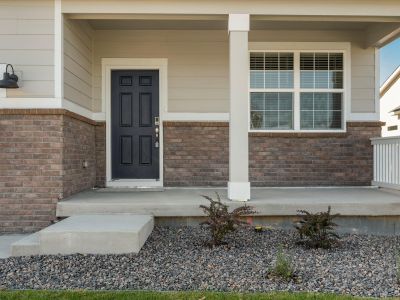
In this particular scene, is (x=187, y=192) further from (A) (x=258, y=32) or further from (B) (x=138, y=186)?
A: (A) (x=258, y=32)

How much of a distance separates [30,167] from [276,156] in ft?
13.9

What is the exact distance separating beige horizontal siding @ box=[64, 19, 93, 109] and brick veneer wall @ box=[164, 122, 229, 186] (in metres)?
1.60

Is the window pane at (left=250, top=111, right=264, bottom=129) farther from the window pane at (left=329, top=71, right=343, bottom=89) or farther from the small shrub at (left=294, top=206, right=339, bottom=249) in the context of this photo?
the small shrub at (left=294, top=206, right=339, bottom=249)

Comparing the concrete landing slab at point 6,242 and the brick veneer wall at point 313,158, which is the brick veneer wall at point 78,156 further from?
the brick veneer wall at point 313,158

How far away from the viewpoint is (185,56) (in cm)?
736

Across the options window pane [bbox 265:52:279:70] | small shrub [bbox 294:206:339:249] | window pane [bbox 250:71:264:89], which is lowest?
small shrub [bbox 294:206:339:249]

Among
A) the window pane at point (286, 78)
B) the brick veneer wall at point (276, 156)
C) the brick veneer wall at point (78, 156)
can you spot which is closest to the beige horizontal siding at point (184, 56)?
the brick veneer wall at point (276, 156)

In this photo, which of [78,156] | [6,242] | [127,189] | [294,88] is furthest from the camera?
[294,88]

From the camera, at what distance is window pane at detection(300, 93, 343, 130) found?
7473mm

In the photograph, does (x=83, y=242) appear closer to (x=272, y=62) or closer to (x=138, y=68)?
(x=138, y=68)

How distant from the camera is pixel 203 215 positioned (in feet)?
18.1

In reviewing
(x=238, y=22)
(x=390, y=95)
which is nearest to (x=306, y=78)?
(x=238, y=22)

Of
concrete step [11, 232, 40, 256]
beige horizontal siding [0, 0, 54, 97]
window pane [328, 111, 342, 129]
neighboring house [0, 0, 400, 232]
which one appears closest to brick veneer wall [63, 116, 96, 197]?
neighboring house [0, 0, 400, 232]

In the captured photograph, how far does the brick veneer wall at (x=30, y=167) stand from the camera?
221 inches
